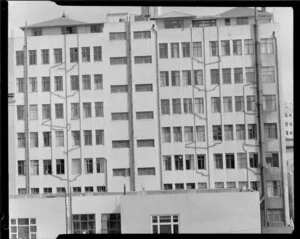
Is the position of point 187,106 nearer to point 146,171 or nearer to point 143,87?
point 143,87

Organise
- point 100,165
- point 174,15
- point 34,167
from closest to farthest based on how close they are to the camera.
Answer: point 174,15
point 34,167
point 100,165

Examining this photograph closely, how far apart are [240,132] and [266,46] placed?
719 millimetres

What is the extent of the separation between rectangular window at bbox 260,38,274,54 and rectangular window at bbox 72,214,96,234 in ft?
6.25

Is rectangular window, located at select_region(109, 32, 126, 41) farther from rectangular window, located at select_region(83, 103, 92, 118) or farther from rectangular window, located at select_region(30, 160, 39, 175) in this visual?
rectangular window, located at select_region(30, 160, 39, 175)

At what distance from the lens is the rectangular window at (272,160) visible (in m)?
3.74

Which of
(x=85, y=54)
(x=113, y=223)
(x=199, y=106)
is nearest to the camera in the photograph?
(x=85, y=54)

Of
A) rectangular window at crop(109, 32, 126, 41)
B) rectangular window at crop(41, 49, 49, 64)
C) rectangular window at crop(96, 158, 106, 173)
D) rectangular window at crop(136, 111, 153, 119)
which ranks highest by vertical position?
rectangular window at crop(109, 32, 126, 41)

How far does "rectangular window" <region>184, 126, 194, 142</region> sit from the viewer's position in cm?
357

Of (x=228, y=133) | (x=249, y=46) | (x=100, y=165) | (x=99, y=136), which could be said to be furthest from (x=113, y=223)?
(x=249, y=46)

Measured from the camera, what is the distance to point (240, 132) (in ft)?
11.5

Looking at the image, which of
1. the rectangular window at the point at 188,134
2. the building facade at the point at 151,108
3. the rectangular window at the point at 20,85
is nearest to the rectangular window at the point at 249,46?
the building facade at the point at 151,108

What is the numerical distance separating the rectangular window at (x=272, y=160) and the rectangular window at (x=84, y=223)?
5.11 ft

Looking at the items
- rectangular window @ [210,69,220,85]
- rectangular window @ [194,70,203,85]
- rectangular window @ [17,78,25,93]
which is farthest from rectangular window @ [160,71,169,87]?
rectangular window @ [17,78,25,93]

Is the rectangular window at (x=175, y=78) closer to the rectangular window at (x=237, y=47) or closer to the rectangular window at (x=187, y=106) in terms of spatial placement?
the rectangular window at (x=187, y=106)
